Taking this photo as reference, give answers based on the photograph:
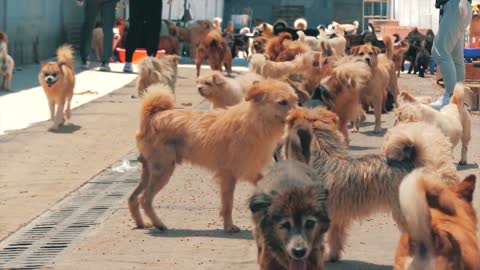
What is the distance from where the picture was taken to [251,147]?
8.84m

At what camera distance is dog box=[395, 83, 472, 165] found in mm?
10500

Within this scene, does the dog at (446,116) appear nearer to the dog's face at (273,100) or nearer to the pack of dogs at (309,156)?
the pack of dogs at (309,156)

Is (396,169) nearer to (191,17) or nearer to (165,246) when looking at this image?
(165,246)

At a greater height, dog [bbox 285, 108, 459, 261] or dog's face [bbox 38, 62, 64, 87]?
dog's face [bbox 38, 62, 64, 87]

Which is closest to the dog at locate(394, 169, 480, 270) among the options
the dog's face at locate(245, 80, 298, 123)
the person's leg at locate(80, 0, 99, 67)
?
the dog's face at locate(245, 80, 298, 123)

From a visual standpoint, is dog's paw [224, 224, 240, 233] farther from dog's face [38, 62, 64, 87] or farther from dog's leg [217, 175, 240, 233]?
dog's face [38, 62, 64, 87]

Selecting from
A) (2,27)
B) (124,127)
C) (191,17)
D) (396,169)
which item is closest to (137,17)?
A: (2,27)

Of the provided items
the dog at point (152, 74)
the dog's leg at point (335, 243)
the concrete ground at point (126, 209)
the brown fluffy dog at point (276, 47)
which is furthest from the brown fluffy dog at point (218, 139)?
the brown fluffy dog at point (276, 47)

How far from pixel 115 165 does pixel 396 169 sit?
5.10 metres

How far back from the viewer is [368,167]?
7.32 m

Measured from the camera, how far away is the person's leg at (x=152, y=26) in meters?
21.8

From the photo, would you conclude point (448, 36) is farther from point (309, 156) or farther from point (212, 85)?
point (309, 156)

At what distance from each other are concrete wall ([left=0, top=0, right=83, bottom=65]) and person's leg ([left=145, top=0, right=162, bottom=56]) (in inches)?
152

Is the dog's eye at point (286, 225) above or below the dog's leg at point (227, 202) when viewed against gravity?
above
